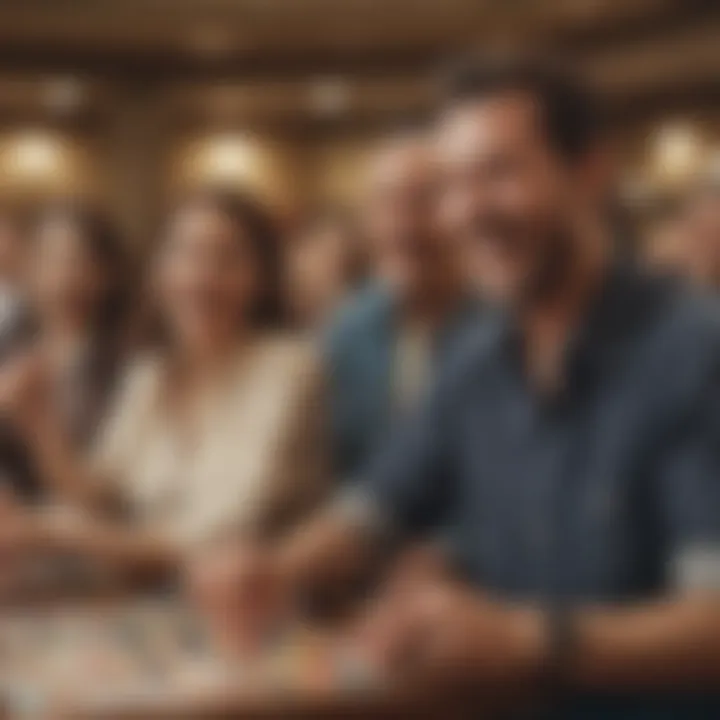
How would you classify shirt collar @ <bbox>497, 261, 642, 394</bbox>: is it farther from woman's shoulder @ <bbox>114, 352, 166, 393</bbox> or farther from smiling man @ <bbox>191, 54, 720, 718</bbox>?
woman's shoulder @ <bbox>114, 352, 166, 393</bbox>

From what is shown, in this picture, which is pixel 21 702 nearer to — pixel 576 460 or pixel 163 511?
pixel 163 511

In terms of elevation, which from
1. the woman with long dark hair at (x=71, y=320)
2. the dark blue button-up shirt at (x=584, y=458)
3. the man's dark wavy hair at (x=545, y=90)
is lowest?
the dark blue button-up shirt at (x=584, y=458)

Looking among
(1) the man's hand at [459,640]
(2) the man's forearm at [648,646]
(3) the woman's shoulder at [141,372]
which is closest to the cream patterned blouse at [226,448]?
(3) the woman's shoulder at [141,372]

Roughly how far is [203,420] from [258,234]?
0.48 feet

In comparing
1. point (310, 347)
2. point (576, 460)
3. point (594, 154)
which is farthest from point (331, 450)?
point (594, 154)

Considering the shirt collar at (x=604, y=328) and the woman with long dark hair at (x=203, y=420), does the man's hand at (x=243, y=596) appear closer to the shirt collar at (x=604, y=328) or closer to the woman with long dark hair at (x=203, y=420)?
the woman with long dark hair at (x=203, y=420)

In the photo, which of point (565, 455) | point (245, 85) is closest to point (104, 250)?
point (245, 85)

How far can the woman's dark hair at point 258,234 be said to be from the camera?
3.34ft

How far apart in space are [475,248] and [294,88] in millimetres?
185

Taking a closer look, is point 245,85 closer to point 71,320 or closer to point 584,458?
point 71,320

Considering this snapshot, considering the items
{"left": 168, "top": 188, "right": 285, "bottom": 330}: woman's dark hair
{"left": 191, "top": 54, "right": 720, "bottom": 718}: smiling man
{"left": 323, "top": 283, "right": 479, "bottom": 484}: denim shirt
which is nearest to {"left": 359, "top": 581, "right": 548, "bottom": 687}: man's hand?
{"left": 191, "top": 54, "right": 720, "bottom": 718}: smiling man

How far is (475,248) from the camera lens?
39.0 inches

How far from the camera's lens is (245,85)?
1.04 m

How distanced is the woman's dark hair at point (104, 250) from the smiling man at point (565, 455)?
0.66ft
